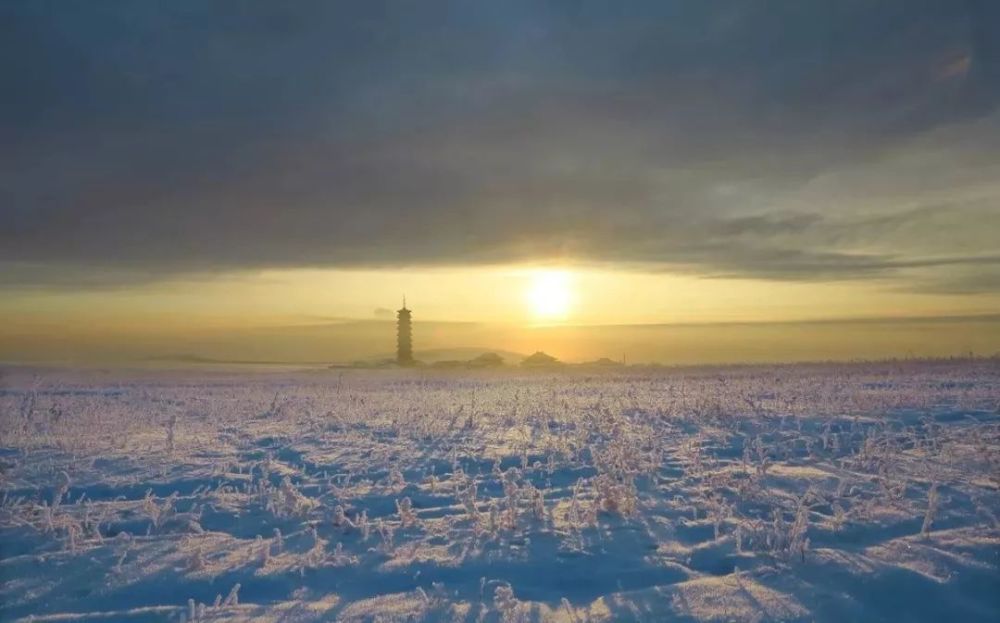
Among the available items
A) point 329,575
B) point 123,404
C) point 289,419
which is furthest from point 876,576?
point 123,404

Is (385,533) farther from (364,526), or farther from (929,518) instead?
(929,518)

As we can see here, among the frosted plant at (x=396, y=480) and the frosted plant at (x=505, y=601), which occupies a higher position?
the frosted plant at (x=396, y=480)

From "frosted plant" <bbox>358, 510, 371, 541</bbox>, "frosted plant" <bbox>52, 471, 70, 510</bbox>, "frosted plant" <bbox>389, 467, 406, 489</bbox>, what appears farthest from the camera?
"frosted plant" <bbox>389, 467, 406, 489</bbox>

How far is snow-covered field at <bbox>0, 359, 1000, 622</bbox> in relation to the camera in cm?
691

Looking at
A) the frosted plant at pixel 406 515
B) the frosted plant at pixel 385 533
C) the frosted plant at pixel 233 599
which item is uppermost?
the frosted plant at pixel 406 515

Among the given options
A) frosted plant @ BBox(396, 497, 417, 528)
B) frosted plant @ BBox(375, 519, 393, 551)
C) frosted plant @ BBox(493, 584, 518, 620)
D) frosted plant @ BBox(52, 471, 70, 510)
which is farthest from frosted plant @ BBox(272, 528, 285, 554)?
frosted plant @ BBox(52, 471, 70, 510)

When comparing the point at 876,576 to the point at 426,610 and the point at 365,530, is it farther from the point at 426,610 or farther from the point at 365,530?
the point at 365,530

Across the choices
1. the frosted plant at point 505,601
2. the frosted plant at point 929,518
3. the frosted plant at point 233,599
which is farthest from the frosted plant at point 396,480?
the frosted plant at point 929,518

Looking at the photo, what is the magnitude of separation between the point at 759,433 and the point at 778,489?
4.15m

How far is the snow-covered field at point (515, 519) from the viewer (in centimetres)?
691

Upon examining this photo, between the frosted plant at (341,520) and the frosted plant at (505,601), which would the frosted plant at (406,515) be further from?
the frosted plant at (505,601)

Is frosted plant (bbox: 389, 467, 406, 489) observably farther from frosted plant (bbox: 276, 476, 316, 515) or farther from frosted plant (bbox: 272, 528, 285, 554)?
frosted plant (bbox: 272, 528, 285, 554)

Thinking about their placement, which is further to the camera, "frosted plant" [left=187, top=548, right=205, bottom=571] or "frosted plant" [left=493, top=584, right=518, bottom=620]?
"frosted plant" [left=187, top=548, right=205, bottom=571]

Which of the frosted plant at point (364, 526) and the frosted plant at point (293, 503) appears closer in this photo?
the frosted plant at point (364, 526)
